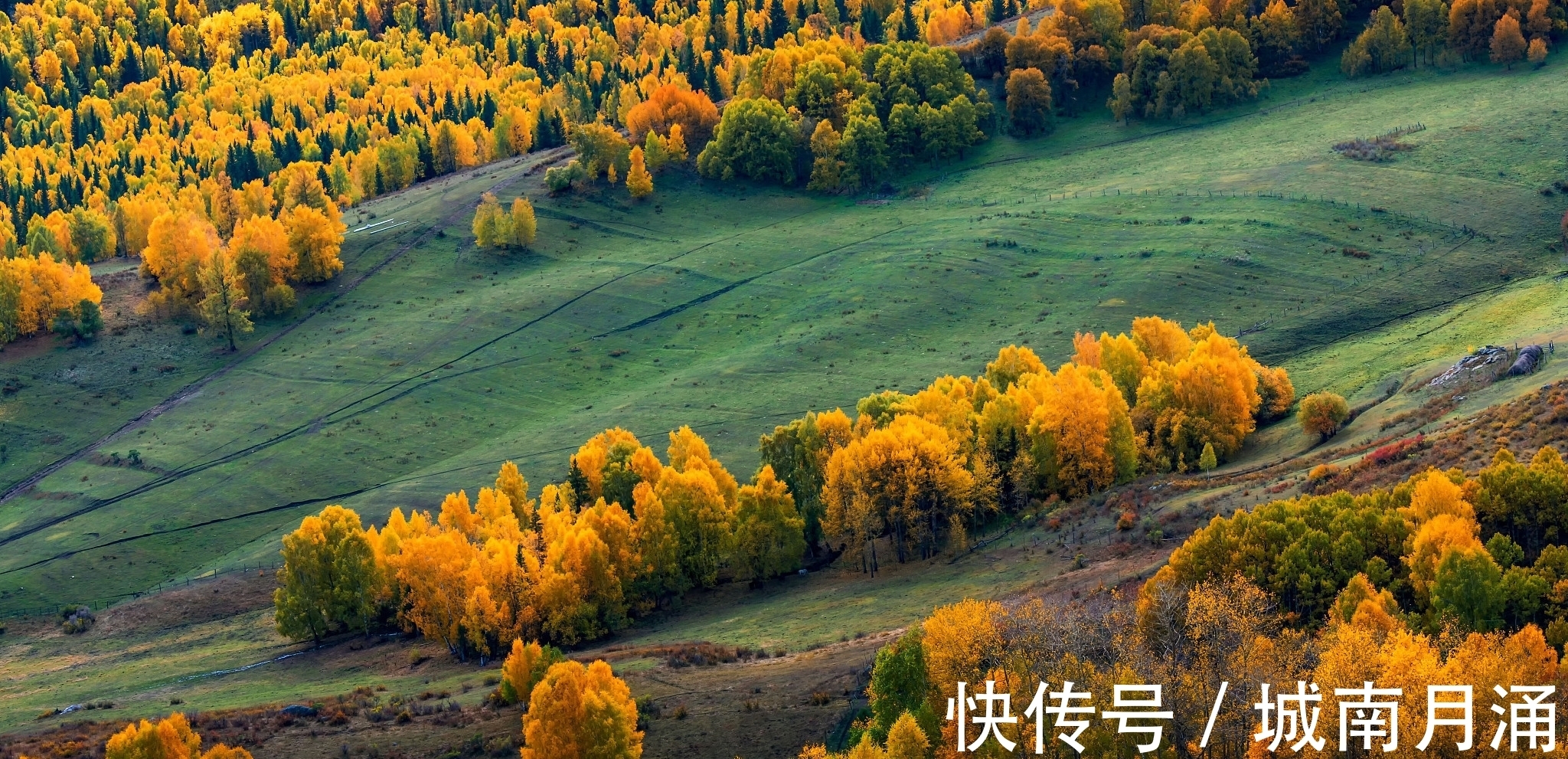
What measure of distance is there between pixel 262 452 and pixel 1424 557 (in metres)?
112

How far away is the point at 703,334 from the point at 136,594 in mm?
64454

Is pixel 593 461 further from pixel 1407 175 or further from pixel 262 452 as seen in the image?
pixel 1407 175

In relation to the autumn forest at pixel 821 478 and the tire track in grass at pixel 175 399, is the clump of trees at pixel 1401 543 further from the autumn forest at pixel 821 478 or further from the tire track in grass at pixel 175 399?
the tire track in grass at pixel 175 399

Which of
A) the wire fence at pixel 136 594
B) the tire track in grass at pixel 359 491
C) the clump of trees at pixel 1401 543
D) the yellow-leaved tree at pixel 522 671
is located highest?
the clump of trees at pixel 1401 543

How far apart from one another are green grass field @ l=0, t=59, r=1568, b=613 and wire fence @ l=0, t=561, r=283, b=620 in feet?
3.26

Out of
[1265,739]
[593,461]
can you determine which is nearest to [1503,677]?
[1265,739]

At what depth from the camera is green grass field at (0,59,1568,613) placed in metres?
148

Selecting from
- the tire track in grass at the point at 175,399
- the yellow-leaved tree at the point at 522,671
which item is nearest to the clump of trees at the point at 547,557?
the yellow-leaved tree at the point at 522,671

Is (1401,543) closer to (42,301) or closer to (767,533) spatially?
(767,533)

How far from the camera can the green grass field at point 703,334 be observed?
14775cm

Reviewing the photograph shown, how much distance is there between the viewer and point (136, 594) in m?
135

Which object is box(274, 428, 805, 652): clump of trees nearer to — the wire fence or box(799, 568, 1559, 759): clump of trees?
the wire fence

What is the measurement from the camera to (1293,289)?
534ft

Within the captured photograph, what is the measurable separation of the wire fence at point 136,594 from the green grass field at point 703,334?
995 millimetres
